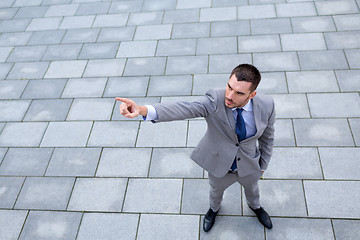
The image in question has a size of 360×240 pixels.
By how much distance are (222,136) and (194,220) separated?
1691 mm

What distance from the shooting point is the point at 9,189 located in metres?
4.95

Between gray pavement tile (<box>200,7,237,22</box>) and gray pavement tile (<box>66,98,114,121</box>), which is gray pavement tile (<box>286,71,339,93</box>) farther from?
gray pavement tile (<box>66,98,114,121</box>)

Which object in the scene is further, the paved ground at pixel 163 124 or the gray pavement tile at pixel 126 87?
the gray pavement tile at pixel 126 87

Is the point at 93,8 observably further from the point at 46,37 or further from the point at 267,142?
the point at 267,142

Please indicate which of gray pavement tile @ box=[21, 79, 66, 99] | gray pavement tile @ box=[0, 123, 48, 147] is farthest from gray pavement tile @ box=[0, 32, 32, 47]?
gray pavement tile @ box=[0, 123, 48, 147]

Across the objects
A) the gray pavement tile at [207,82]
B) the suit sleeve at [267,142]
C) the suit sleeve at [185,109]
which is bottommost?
the gray pavement tile at [207,82]

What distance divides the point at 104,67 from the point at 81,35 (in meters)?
1.46

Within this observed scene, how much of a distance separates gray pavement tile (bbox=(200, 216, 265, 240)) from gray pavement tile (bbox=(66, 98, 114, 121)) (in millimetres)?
2643

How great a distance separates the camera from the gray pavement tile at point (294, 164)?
4621mm

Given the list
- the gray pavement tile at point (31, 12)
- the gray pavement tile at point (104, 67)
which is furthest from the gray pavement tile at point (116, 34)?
the gray pavement tile at point (31, 12)

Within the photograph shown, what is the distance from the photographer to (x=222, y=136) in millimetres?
3145

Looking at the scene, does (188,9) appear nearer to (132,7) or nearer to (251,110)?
(132,7)

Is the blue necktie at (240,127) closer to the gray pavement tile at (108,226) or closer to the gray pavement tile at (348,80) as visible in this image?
the gray pavement tile at (108,226)

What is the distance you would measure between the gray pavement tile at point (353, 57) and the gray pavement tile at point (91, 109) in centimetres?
441
